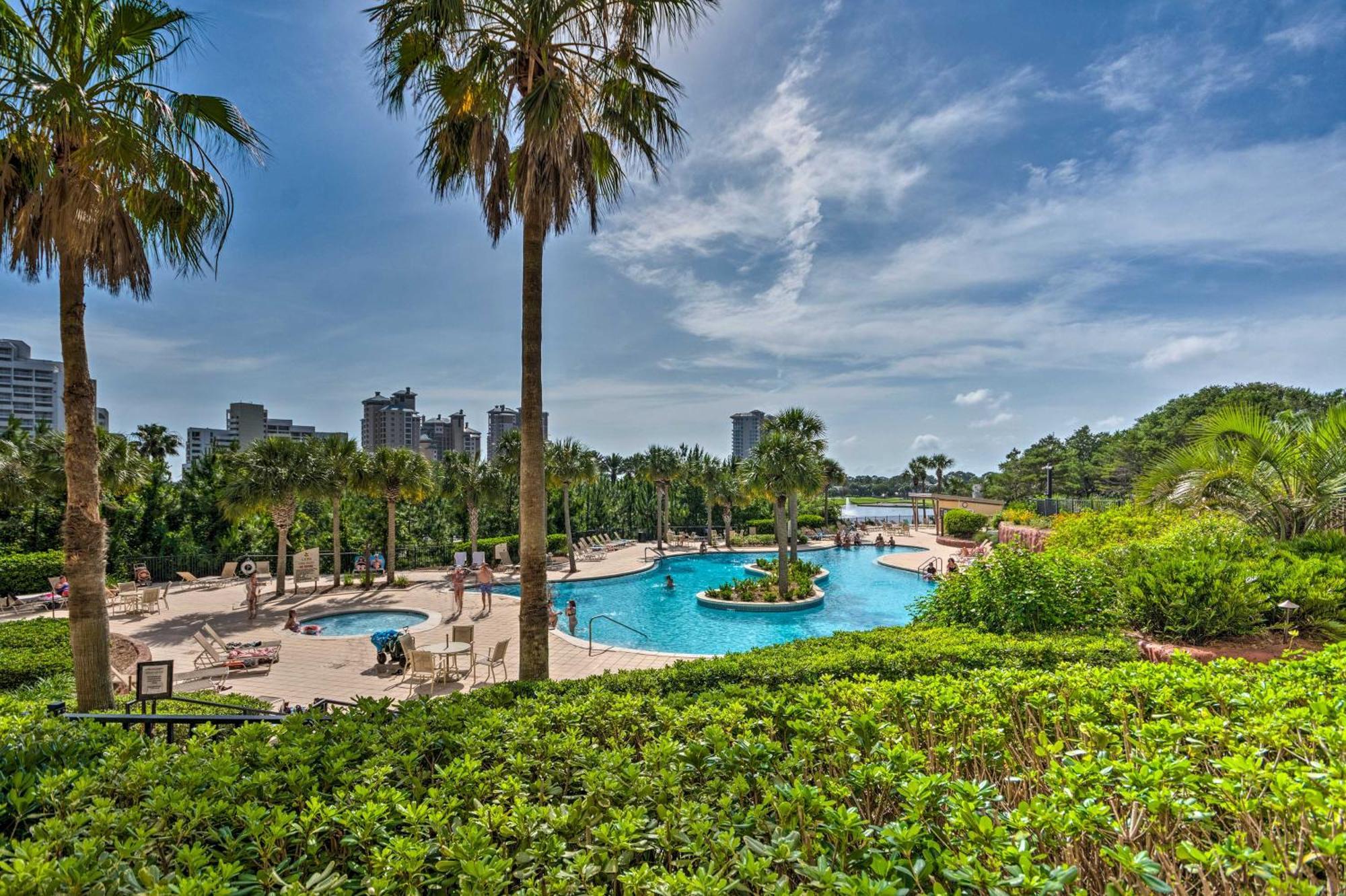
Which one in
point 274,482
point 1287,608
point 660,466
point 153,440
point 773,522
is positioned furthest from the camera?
point 773,522

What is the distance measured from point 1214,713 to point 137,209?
10228mm

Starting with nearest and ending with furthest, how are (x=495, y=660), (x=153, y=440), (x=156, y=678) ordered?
1. (x=156, y=678)
2. (x=495, y=660)
3. (x=153, y=440)

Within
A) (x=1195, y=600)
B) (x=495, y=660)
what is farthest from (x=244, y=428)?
(x=1195, y=600)

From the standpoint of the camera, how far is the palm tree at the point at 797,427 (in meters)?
23.4

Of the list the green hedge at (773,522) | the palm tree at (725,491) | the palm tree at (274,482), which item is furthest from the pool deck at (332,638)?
the green hedge at (773,522)

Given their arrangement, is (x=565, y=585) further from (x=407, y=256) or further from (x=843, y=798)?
(x=843, y=798)

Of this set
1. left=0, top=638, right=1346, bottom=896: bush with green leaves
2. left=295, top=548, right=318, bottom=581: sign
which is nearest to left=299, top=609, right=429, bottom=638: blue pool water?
left=295, top=548, right=318, bottom=581: sign

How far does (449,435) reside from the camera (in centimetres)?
14675

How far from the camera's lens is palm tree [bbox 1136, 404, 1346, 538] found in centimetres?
760

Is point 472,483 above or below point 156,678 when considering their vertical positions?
above

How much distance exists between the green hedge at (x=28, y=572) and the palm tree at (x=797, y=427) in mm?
24608

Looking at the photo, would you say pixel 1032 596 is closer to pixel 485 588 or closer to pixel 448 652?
pixel 448 652

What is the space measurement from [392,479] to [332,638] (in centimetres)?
823

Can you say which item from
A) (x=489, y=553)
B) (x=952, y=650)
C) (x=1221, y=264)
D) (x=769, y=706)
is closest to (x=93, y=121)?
(x=769, y=706)
